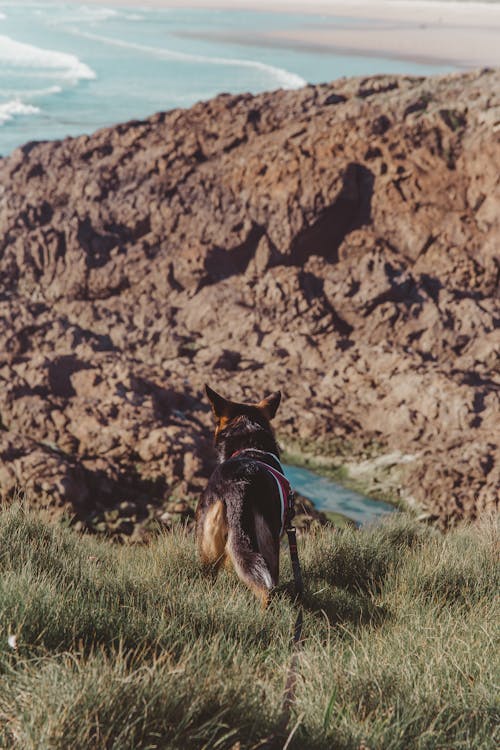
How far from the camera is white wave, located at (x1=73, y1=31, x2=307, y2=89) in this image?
5131 cm

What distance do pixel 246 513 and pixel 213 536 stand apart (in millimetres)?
248

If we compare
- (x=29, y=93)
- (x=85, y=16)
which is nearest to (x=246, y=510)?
(x=29, y=93)

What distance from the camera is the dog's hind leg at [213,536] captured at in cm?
351

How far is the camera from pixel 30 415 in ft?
34.7

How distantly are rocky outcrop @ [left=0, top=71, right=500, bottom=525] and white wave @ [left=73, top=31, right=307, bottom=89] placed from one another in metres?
33.8

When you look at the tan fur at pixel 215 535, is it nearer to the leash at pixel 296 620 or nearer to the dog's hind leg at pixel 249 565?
the dog's hind leg at pixel 249 565

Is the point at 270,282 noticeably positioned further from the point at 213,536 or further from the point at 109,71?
the point at 109,71

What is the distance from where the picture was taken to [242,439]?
3977 mm

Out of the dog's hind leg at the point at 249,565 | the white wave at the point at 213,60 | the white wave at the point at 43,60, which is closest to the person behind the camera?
the dog's hind leg at the point at 249,565

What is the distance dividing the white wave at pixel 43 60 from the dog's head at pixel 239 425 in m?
60.8

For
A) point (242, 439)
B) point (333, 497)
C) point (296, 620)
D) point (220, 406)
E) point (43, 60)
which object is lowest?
point (333, 497)

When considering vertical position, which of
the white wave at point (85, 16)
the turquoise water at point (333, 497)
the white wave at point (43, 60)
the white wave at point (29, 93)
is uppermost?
A: the white wave at point (85, 16)

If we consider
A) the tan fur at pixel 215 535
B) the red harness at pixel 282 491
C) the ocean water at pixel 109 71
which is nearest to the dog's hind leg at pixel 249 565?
the tan fur at pixel 215 535

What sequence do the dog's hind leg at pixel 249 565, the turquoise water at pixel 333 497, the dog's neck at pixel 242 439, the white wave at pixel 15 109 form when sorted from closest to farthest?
1. the dog's hind leg at pixel 249 565
2. the dog's neck at pixel 242 439
3. the turquoise water at pixel 333 497
4. the white wave at pixel 15 109
